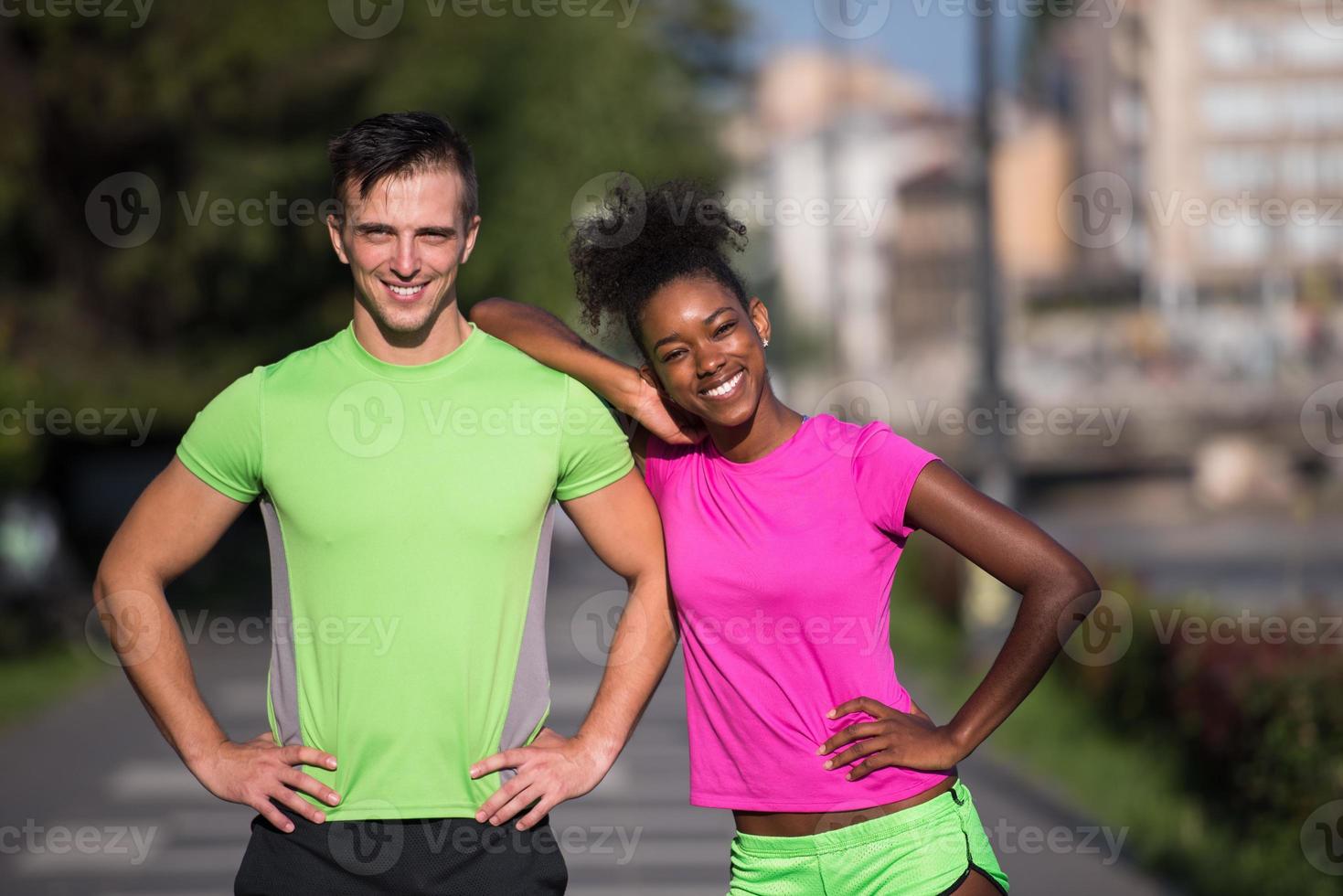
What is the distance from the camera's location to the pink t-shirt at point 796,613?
3371 mm

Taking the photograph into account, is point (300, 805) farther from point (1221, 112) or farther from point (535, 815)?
point (1221, 112)

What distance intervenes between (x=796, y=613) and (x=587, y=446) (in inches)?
20.0

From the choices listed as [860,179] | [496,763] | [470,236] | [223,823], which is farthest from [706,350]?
[860,179]

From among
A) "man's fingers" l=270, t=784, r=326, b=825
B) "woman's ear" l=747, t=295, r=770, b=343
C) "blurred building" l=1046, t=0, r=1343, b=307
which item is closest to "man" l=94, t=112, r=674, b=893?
"man's fingers" l=270, t=784, r=326, b=825

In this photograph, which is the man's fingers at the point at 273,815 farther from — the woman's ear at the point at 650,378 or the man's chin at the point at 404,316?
the woman's ear at the point at 650,378

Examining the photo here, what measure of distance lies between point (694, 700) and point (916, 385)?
55.6m

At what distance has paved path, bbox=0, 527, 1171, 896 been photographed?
8445mm

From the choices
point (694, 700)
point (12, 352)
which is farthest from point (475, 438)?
point (12, 352)

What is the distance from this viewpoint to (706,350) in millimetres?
3426

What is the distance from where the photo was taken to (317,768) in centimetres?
333

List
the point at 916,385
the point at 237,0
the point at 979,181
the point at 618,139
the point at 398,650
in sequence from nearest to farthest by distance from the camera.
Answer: the point at 398,650 → the point at 979,181 → the point at 237,0 → the point at 618,139 → the point at 916,385

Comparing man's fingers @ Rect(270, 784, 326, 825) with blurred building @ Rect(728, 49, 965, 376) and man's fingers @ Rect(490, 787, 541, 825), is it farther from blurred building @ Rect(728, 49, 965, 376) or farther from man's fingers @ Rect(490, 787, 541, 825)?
blurred building @ Rect(728, 49, 965, 376)

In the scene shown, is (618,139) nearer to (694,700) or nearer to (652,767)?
(652,767)

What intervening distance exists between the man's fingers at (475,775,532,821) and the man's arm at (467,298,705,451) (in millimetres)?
759
